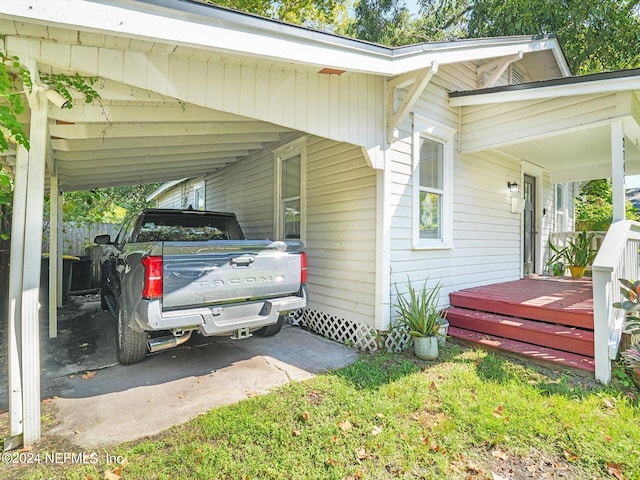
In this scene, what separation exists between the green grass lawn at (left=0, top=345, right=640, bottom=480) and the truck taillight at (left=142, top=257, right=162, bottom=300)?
114 centimetres

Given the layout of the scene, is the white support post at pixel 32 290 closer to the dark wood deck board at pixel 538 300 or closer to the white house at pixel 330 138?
the white house at pixel 330 138

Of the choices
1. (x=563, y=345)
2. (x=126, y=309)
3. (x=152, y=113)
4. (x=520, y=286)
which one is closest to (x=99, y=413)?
(x=126, y=309)

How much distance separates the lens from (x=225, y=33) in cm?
243

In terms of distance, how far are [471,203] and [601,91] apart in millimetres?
2302

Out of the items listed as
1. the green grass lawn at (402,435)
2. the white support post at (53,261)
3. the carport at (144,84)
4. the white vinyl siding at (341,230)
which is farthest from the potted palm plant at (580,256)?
the white support post at (53,261)

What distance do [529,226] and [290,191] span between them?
5.54 meters

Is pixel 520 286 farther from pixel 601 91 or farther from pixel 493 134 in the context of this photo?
pixel 601 91

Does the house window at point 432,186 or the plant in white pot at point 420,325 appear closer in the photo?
the plant in white pot at point 420,325

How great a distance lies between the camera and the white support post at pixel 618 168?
154 inches

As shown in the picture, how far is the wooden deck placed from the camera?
388cm

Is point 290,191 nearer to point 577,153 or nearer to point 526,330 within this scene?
point 526,330

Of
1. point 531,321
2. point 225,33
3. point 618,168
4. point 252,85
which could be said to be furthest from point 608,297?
point 225,33

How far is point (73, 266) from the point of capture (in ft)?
26.3

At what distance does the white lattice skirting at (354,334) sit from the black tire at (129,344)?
8.07 ft
